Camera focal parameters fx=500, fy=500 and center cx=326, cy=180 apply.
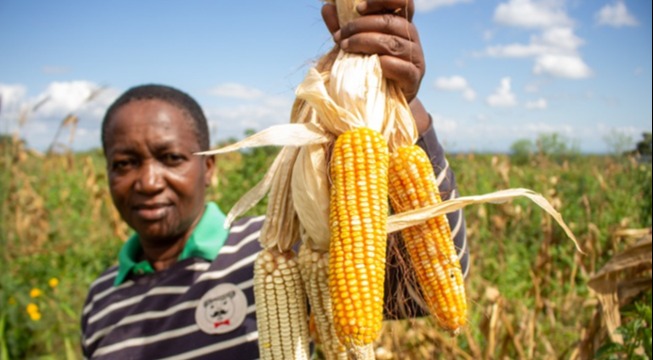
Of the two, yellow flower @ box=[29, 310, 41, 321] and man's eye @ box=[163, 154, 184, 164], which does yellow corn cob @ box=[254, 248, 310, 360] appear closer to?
man's eye @ box=[163, 154, 184, 164]

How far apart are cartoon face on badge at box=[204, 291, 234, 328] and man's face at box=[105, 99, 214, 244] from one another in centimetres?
48

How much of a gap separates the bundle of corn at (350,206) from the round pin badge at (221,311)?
773 mm

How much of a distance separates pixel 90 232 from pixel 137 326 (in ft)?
19.7

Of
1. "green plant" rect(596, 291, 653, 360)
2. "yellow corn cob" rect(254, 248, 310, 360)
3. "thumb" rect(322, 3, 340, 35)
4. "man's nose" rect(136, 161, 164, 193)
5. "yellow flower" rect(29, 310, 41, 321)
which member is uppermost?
"thumb" rect(322, 3, 340, 35)

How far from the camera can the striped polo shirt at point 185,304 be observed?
214 cm

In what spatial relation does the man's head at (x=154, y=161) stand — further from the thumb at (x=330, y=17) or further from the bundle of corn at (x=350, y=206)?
the thumb at (x=330, y=17)

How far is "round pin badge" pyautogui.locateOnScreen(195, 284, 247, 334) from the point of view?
214 centimetres

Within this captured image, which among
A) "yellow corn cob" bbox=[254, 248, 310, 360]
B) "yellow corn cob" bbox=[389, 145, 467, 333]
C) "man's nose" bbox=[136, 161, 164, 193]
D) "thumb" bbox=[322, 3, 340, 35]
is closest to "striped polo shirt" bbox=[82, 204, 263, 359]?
"man's nose" bbox=[136, 161, 164, 193]

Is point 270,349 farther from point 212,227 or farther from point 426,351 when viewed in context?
point 426,351

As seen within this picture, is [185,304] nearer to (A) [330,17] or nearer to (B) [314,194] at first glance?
(B) [314,194]

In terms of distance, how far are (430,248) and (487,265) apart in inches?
209

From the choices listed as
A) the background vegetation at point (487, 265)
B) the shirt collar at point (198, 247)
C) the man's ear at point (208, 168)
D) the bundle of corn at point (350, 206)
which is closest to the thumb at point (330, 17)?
the bundle of corn at point (350, 206)

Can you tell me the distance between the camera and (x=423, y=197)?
1276 mm

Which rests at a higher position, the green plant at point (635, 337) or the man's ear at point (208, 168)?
the man's ear at point (208, 168)
